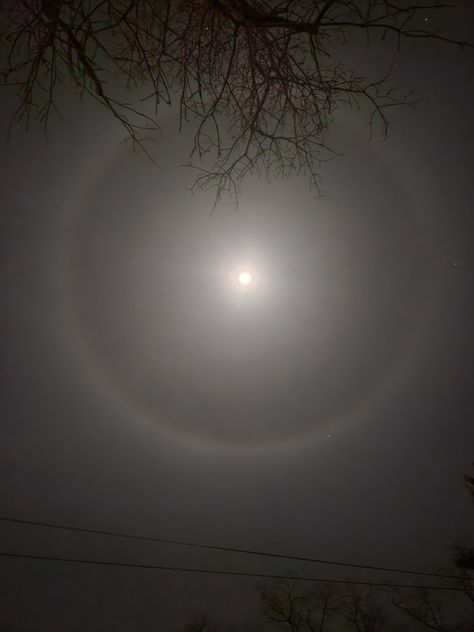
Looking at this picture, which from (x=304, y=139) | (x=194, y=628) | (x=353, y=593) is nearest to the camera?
(x=304, y=139)

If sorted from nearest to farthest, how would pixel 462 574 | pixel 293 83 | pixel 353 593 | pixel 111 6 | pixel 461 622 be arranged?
pixel 111 6 < pixel 293 83 < pixel 462 574 < pixel 461 622 < pixel 353 593

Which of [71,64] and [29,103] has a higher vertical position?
[71,64]

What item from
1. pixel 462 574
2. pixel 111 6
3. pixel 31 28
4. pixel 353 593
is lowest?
pixel 353 593

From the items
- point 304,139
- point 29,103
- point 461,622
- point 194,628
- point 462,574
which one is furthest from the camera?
point 194,628

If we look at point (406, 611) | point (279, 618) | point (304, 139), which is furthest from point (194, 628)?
point (304, 139)

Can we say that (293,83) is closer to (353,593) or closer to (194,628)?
(353,593)

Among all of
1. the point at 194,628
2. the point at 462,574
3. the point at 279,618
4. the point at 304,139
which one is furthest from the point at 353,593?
the point at 304,139

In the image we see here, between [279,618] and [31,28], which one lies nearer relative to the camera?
[31,28]

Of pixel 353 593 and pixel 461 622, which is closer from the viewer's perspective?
pixel 461 622

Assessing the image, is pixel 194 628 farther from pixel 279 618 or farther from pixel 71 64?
pixel 71 64
